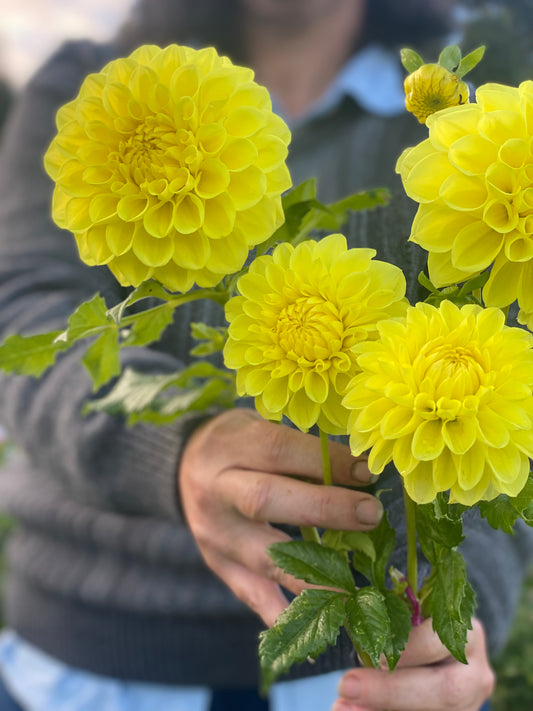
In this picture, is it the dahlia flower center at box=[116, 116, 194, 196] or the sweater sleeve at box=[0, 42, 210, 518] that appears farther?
the sweater sleeve at box=[0, 42, 210, 518]

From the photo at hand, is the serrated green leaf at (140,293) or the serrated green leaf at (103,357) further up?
the serrated green leaf at (140,293)

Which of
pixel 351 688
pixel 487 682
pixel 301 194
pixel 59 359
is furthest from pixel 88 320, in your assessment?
pixel 59 359

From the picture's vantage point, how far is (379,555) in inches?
12.6

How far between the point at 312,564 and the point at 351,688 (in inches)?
4.1

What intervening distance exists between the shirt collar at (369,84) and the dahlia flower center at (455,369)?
767 millimetres

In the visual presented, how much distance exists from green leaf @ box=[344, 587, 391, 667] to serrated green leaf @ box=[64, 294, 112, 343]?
15 cm

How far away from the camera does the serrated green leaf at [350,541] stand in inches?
12.6

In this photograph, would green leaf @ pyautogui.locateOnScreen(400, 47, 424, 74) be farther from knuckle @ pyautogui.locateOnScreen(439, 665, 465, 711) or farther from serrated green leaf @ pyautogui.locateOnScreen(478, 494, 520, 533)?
knuckle @ pyautogui.locateOnScreen(439, 665, 465, 711)

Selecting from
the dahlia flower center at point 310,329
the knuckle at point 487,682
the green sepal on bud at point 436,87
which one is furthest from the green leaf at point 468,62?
the knuckle at point 487,682

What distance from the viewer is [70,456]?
682 millimetres

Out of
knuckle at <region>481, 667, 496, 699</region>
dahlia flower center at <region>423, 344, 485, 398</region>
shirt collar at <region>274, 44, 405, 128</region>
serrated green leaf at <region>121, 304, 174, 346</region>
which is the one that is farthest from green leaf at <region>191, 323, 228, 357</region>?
shirt collar at <region>274, 44, 405, 128</region>

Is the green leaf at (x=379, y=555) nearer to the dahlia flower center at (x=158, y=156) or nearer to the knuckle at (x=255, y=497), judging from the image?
the knuckle at (x=255, y=497)

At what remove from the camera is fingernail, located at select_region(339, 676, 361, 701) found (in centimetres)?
36

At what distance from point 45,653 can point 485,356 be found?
761 millimetres
